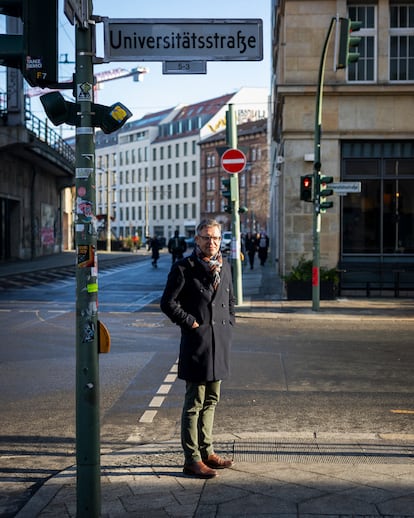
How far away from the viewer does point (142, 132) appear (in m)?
126

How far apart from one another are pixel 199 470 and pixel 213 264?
4.64ft

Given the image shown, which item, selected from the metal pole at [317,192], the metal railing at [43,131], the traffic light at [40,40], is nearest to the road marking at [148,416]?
the traffic light at [40,40]

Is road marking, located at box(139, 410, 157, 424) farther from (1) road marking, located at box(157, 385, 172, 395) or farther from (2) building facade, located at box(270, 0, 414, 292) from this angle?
(2) building facade, located at box(270, 0, 414, 292)

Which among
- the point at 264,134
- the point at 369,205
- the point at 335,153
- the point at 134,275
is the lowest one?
the point at 134,275

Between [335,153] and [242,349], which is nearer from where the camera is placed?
[242,349]

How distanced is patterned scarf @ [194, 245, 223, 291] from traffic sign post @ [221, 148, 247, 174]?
43.2 feet

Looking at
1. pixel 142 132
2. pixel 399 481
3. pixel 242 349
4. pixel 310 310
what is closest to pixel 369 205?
pixel 310 310

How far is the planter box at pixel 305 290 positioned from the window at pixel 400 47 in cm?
665

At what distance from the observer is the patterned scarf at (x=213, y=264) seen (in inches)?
216

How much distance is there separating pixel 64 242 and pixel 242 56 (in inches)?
2501

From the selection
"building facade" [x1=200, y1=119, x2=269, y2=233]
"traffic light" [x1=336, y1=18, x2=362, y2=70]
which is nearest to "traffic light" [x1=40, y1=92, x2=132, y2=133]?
"traffic light" [x1=336, y1=18, x2=362, y2=70]

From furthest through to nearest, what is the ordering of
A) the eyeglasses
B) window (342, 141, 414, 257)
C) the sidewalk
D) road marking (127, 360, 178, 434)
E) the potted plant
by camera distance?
window (342, 141, 414, 257) → the potted plant → road marking (127, 360, 178, 434) → the eyeglasses → the sidewalk

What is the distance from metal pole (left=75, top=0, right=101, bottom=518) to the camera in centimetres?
443

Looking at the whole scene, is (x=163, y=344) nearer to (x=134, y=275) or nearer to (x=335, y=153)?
(x=335, y=153)
